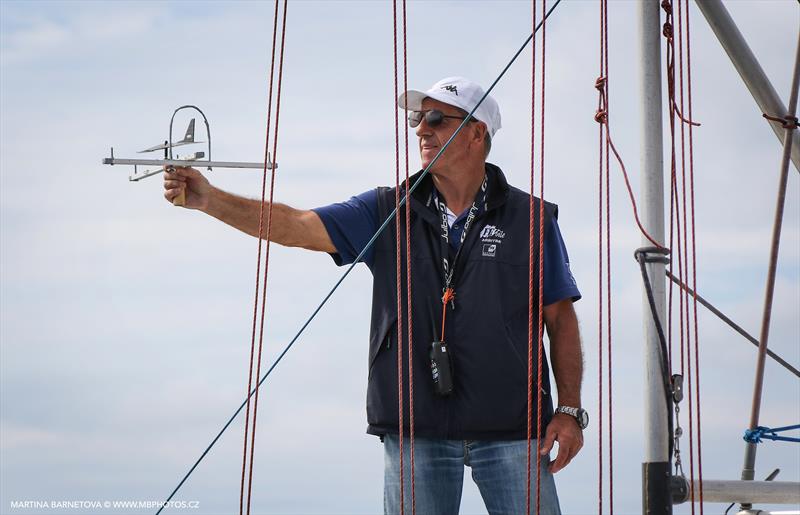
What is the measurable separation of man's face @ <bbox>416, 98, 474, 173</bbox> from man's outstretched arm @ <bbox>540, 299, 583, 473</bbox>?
2.47 feet

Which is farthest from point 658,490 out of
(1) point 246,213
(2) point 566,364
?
(1) point 246,213

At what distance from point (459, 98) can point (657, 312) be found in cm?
123

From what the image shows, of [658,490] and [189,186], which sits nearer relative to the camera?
[189,186]

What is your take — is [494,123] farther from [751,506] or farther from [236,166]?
[751,506]

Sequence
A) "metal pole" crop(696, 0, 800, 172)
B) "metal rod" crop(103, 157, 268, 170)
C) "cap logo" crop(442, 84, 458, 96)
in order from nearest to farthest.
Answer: "metal rod" crop(103, 157, 268, 170) → "cap logo" crop(442, 84, 458, 96) → "metal pole" crop(696, 0, 800, 172)

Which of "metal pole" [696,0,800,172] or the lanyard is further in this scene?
"metal pole" [696,0,800,172]

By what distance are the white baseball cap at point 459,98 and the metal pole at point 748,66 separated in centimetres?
114

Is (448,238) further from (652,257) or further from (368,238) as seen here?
(652,257)

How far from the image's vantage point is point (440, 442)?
5.05m

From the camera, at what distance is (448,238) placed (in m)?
5.24

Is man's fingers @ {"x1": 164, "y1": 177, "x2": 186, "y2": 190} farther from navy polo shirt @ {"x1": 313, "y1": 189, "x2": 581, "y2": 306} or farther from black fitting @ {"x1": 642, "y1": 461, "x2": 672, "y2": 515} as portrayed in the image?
black fitting @ {"x1": 642, "y1": 461, "x2": 672, "y2": 515}

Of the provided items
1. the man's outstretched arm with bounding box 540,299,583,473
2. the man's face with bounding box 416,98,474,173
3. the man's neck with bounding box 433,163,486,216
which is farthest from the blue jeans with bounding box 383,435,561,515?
the man's face with bounding box 416,98,474,173

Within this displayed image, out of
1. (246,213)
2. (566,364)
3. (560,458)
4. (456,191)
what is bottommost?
(560,458)

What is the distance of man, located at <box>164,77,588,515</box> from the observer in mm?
5023
